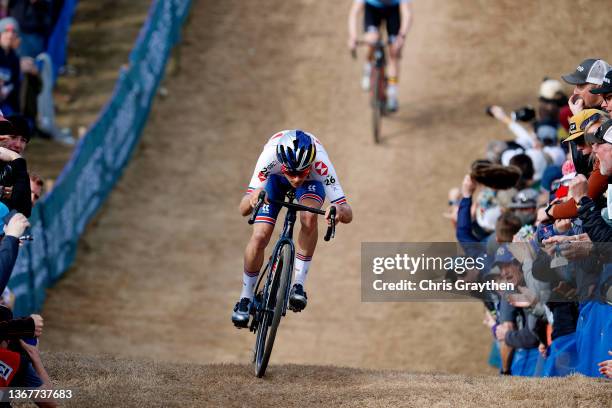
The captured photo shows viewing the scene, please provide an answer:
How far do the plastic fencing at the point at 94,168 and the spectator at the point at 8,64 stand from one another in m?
1.36

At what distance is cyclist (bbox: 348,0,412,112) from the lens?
15.0 m

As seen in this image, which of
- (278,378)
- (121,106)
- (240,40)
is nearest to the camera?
(278,378)

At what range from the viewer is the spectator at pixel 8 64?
14.0m

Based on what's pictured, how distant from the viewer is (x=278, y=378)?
7973 mm

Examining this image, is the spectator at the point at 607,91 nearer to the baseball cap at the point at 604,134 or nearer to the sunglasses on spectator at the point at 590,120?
the sunglasses on spectator at the point at 590,120

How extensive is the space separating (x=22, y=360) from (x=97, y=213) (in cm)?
881

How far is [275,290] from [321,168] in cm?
106

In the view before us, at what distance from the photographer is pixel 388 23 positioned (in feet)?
50.4

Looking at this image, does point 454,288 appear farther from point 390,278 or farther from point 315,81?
point 315,81

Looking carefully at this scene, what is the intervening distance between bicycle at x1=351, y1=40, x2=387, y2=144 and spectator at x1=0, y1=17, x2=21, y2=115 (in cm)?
499

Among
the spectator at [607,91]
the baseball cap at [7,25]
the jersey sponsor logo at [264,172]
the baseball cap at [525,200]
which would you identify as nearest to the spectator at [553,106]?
the baseball cap at [525,200]

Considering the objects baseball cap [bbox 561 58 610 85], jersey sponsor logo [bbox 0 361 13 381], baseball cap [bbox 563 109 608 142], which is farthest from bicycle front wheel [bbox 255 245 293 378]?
baseball cap [bbox 561 58 610 85]

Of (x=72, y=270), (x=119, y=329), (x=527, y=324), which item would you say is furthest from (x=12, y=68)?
(x=527, y=324)

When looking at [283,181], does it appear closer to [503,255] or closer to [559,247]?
[503,255]
